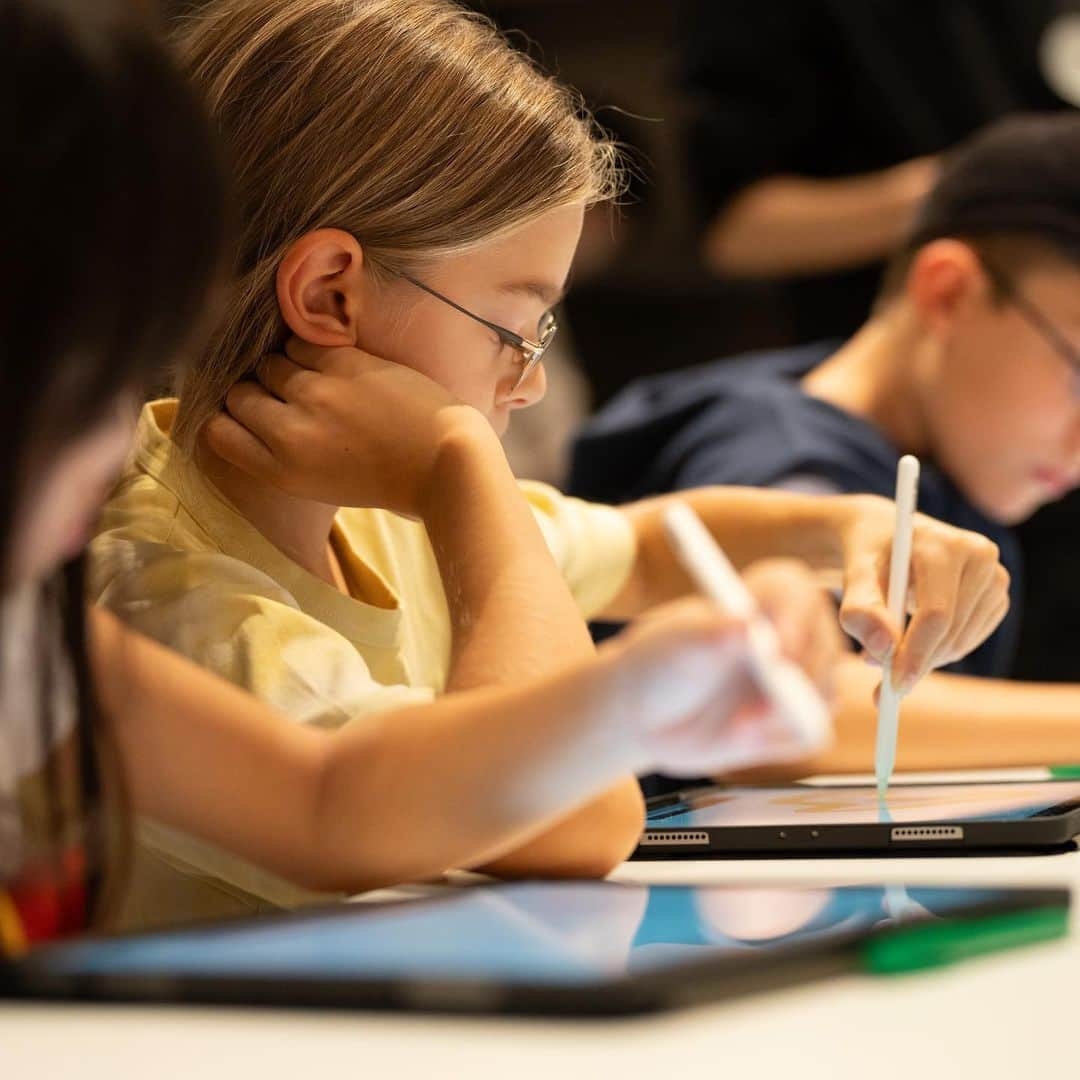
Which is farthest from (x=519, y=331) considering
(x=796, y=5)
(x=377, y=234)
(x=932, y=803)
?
(x=796, y=5)

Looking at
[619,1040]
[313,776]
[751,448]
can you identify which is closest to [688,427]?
[751,448]

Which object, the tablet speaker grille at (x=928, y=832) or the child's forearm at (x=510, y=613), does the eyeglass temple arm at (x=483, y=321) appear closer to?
the child's forearm at (x=510, y=613)

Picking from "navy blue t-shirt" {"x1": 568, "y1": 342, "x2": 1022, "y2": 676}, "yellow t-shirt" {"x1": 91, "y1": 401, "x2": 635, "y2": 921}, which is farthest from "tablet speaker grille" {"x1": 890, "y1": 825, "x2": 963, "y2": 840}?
"navy blue t-shirt" {"x1": 568, "y1": 342, "x2": 1022, "y2": 676}

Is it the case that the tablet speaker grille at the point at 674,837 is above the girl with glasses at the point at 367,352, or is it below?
below

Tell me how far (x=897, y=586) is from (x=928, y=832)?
153 millimetres

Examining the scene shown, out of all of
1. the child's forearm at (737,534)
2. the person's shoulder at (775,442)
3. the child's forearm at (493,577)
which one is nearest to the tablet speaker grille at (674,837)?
the child's forearm at (493,577)

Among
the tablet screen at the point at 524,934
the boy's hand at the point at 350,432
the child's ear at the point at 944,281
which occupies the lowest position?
the tablet screen at the point at 524,934

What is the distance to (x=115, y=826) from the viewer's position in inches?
26.5

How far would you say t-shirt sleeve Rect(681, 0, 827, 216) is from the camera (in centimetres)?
195

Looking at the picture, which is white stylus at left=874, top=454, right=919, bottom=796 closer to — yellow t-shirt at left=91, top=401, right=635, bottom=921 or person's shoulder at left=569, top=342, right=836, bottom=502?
yellow t-shirt at left=91, top=401, right=635, bottom=921

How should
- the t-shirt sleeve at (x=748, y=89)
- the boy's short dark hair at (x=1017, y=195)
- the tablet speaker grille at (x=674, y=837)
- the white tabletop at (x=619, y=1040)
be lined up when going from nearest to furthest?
1. the white tabletop at (x=619, y=1040)
2. the tablet speaker grille at (x=674, y=837)
3. the boy's short dark hair at (x=1017, y=195)
4. the t-shirt sleeve at (x=748, y=89)

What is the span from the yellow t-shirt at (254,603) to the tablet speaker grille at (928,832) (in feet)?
0.81

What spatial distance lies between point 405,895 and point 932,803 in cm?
36

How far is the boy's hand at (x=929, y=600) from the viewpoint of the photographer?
3.20 feet
